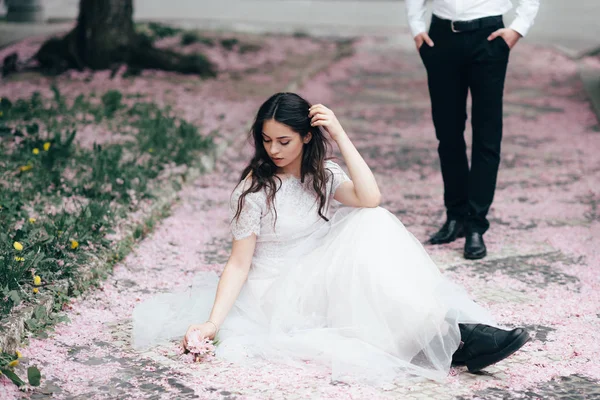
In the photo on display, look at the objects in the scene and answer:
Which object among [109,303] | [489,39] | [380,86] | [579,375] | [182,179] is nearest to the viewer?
[579,375]

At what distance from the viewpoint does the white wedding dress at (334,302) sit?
3.30 meters

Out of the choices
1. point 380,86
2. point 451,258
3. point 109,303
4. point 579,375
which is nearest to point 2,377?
point 109,303

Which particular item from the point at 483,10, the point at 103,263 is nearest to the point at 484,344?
the point at 103,263

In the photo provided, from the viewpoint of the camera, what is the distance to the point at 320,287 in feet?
11.6

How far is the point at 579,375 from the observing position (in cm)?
336

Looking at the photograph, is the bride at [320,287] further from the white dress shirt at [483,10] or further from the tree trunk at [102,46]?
the tree trunk at [102,46]

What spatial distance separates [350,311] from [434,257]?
1640 millimetres

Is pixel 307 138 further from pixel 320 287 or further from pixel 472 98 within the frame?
pixel 472 98

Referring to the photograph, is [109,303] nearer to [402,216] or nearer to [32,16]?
[402,216]

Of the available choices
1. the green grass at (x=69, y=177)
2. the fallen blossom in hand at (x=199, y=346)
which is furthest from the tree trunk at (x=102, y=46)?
the fallen blossom in hand at (x=199, y=346)

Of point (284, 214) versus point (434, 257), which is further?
point (434, 257)

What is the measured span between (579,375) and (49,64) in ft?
27.9

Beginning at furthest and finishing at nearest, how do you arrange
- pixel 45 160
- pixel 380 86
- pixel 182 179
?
pixel 380 86
pixel 182 179
pixel 45 160

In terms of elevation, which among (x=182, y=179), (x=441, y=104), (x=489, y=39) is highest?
(x=489, y=39)
